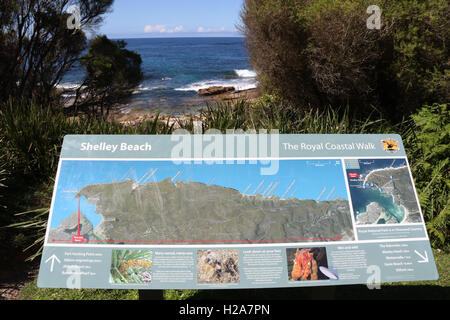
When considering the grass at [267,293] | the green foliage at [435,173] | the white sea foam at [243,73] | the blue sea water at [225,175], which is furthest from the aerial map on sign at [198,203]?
the white sea foam at [243,73]

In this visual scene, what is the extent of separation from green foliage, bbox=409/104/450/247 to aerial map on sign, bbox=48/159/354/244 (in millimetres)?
2164

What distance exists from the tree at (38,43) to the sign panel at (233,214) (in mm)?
7882

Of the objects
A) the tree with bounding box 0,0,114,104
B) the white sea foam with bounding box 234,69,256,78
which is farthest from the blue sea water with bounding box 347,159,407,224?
the white sea foam with bounding box 234,69,256,78

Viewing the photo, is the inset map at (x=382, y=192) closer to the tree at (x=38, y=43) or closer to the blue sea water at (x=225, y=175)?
the blue sea water at (x=225, y=175)

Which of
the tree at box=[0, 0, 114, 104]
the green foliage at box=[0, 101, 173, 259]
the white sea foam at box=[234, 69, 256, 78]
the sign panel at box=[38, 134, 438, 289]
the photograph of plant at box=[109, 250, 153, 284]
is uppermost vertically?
the white sea foam at box=[234, 69, 256, 78]

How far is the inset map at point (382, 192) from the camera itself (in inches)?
98.6

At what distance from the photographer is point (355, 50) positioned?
253 inches

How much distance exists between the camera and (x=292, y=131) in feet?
16.3

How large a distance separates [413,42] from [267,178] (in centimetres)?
541

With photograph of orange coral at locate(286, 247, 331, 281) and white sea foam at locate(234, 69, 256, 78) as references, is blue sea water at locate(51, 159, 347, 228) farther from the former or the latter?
white sea foam at locate(234, 69, 256, 78)

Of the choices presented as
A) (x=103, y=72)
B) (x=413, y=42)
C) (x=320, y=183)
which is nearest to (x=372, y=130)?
(x=413, y=42)

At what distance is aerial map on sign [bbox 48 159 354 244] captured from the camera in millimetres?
2369

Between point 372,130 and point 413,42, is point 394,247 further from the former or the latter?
point 413,42

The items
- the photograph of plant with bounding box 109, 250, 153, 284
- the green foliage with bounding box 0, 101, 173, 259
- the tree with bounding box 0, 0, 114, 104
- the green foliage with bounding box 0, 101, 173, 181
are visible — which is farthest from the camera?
the tree with bounding box 0, 0, 114, 104
